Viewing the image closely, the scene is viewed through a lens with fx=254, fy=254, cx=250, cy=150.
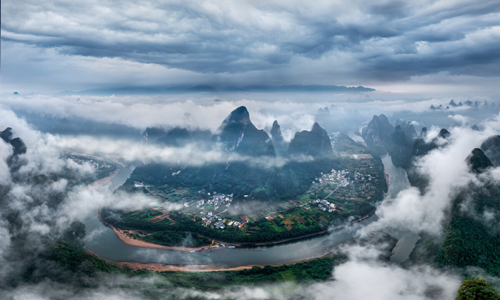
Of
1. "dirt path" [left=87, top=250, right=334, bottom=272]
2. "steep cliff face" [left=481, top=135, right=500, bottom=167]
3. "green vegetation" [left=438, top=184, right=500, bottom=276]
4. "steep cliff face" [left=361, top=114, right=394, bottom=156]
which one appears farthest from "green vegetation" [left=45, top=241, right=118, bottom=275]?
"steep cliff face" [left=361, top=114, right=394, bottom=156]

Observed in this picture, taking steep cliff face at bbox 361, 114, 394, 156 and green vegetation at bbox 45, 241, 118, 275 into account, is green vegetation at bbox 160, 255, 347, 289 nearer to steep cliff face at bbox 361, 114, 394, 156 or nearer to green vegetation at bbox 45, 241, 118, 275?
green vegetation at bbox 45, 241, 118, 275

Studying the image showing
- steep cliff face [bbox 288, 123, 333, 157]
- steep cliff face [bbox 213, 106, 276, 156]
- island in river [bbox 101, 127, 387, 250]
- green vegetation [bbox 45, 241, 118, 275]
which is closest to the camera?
green vegetation [bbox 45, 241, 118, 275]

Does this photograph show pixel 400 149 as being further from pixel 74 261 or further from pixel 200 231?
pixel 74 261

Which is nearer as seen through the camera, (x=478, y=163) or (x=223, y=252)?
(x=223, y=252)

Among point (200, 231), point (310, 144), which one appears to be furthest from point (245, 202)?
point (310, 144)

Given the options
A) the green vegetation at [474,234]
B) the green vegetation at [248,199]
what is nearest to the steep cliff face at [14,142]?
the green vegetation at [248,199]

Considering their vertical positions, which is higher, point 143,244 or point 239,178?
point 239,178
